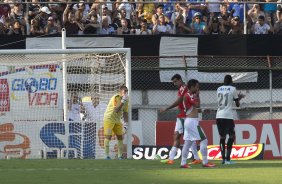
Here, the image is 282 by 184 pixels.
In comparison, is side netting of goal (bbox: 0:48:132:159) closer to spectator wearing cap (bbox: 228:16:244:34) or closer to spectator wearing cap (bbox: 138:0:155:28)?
spectator wearing cap (bbox: 138:0:155:28)

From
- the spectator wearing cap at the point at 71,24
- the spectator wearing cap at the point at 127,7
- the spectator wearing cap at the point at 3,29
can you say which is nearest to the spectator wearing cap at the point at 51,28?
the spectator wearing cap at the point at 71,24

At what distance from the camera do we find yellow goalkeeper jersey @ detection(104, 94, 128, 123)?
84.3 ft

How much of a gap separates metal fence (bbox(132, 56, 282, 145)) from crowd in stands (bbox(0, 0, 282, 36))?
3.99 feet

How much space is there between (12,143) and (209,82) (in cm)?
711

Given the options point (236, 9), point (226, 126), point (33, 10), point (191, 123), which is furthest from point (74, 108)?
point (191, 123)

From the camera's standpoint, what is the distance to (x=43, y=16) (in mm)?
30312

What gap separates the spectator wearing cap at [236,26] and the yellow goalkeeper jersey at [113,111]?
679 cm

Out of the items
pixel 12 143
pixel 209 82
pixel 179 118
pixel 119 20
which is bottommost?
pixel 12 143

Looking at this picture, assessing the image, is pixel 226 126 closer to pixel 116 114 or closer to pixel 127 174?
pixel 116 114

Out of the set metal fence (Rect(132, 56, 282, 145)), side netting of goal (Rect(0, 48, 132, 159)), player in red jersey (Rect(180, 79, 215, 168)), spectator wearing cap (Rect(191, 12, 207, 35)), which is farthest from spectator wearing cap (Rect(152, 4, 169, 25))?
player in red jersey (Rect(180, 79, 215, 168))

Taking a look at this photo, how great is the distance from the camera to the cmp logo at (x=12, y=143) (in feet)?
86.5

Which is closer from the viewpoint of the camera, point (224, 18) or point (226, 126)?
point (226, 126)

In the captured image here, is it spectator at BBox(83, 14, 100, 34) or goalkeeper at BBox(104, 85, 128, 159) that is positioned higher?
spectator at BBox(83, 14, 100, 34)

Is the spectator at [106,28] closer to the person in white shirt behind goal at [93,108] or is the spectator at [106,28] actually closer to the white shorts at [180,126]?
the person in white shirt behind goal at [93,108]
